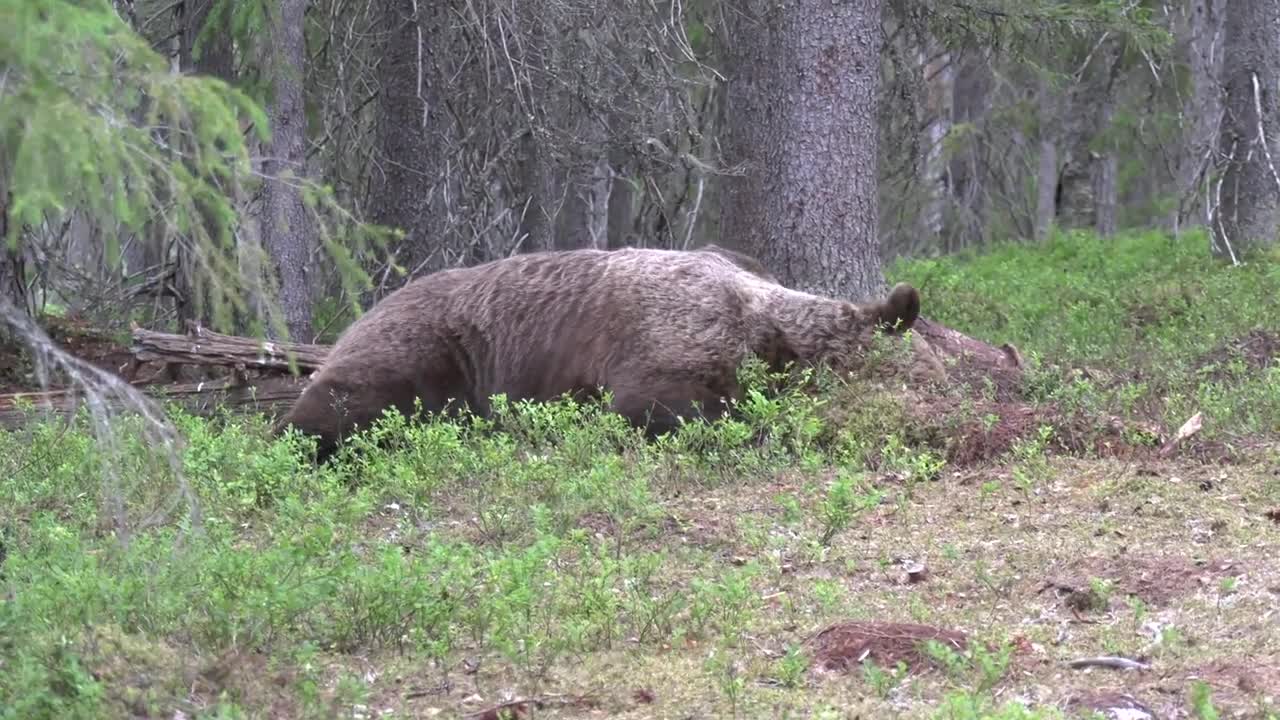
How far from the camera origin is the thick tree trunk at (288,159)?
12.3 meters

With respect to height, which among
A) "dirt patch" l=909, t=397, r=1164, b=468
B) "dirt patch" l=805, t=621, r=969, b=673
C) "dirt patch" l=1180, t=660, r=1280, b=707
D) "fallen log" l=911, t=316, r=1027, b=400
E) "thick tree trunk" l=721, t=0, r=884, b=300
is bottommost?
"fallen log" l=911, t=316, r=1027, b=400

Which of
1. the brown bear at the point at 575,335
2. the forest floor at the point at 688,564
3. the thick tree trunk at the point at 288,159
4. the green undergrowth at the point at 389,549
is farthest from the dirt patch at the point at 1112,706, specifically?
the thick tree trunk at the point at 288,159

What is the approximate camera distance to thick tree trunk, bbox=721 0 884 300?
12.7 metres

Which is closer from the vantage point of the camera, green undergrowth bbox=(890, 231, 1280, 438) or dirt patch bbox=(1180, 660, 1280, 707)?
dirt patch bbox=(1180, 660, 1280, 707)

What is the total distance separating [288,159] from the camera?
12.2 meters

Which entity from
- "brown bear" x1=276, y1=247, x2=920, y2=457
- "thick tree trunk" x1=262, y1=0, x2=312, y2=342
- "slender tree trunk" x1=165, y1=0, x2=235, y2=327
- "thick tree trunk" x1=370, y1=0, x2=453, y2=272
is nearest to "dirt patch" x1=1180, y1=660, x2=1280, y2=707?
"brown bear" x1=276, y1=247, x2=920, y2=457

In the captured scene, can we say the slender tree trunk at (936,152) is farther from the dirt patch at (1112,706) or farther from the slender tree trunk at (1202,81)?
the dirt patch at (1112,706)

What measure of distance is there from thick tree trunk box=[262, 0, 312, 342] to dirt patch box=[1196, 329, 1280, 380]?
7093 mm

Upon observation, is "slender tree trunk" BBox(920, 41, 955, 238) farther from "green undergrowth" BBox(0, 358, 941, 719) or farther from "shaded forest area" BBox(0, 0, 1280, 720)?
"green undergrowth" BBox(0, 358, 941, 719)

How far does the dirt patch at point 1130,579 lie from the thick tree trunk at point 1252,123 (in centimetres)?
1092

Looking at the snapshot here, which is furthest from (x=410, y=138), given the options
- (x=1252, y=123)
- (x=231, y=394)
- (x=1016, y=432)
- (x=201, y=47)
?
(x=1252, y=123)

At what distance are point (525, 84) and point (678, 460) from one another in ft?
17.0

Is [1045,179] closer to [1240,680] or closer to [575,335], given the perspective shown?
[575,335]

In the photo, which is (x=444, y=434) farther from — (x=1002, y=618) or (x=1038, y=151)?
(x=1038, y=151)
